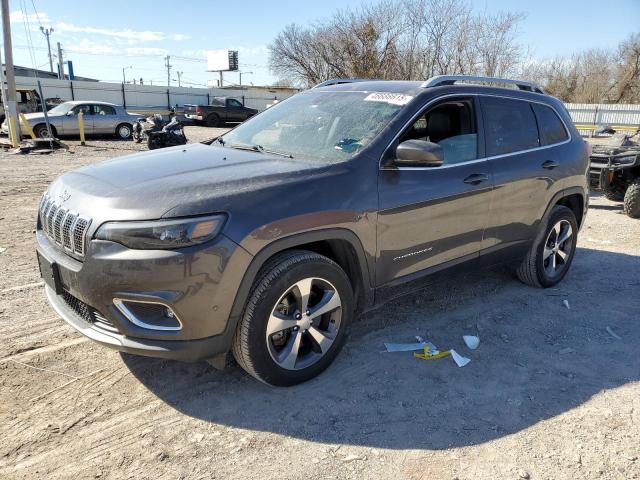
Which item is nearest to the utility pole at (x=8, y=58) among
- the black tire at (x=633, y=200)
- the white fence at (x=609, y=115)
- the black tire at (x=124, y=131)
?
the black tire at (x=124, y=131)

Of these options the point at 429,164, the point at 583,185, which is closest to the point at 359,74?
the point at 583,185

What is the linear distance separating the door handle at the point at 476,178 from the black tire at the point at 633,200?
5.38 m

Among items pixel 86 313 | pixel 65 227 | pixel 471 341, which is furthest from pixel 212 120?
pixel 86 313

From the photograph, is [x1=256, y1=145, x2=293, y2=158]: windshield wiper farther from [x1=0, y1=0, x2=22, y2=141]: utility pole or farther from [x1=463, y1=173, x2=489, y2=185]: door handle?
[x1=0, y1=0, x2=22, y2=141]: utility pole

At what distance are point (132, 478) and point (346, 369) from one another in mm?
1473

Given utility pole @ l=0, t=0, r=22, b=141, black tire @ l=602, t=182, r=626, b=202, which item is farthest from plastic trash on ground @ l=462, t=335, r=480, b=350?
utility pole @ l=0, t=0, r=22, b=141

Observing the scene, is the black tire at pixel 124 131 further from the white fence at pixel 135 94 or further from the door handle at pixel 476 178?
the door handle at pixel 476 178

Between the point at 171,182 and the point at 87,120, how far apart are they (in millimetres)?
19589

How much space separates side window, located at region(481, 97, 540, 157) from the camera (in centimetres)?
418

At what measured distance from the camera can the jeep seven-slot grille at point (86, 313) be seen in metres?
2.77

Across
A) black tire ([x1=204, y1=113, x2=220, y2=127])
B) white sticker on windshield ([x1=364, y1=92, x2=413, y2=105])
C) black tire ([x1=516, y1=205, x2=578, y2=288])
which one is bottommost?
black tire ([x1=516, y1=205, x2=578, y2=288])

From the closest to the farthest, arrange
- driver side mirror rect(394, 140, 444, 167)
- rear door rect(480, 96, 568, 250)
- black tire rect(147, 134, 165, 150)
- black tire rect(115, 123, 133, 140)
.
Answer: driver side mirror rect(394, 140, 444, 167), rear door rect(480, 96, 568, 250), black tire rect(147, 134, 165, 150), black tire rect(115, 123, 133, 140)

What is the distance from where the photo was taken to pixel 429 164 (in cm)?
355

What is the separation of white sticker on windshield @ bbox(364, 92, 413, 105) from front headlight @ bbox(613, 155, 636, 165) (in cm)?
621
